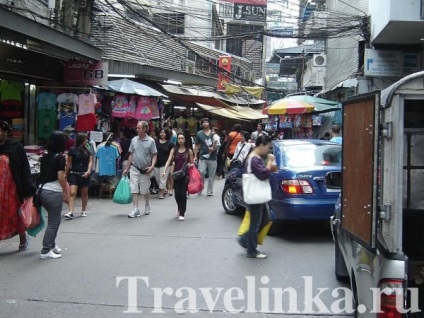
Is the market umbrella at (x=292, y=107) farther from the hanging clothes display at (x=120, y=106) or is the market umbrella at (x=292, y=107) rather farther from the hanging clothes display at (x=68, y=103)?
the hanging clothes display at (x=68, y=103)

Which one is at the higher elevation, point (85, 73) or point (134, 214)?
point (85, 73)

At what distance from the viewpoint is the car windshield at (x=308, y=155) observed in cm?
810

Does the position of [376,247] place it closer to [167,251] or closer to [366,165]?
[366,165]

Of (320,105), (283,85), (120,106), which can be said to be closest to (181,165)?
(120,106)

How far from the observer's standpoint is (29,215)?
22.6 ft

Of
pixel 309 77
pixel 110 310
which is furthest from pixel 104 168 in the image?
pixel 309 77

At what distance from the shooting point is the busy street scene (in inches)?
141

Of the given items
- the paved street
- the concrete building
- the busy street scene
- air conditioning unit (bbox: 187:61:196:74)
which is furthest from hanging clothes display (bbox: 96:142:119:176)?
air conditioning unit (bbox: 187:61:196:74)

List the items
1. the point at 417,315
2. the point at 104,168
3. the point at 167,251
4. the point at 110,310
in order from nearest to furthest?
the point at 417,315
the point at 110,310
the point at 167,251
the point at 104,168

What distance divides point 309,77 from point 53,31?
Answer: 19649 mm

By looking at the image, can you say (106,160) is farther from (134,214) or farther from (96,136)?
(134,214)

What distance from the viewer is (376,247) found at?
332 cm

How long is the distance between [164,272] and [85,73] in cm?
757

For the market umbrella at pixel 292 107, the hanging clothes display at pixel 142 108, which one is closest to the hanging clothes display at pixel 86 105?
the hanging clothes display at pixel 142 108
